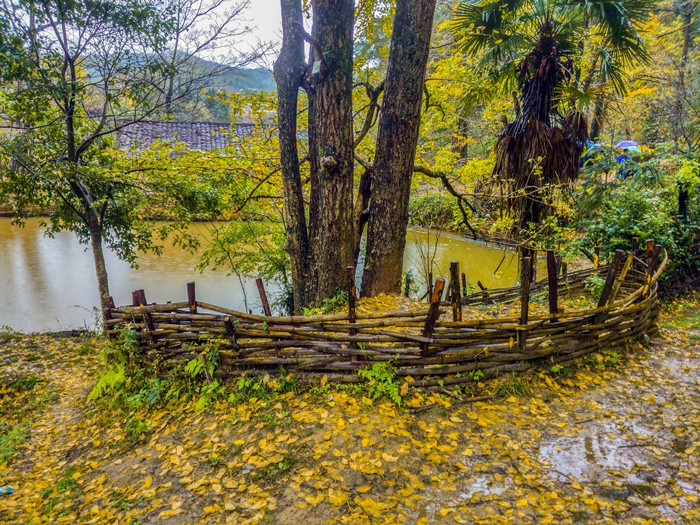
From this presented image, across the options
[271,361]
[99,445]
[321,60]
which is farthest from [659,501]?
[321,60]

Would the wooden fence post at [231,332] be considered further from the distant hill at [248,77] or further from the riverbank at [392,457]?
the distant hill at [248,77]

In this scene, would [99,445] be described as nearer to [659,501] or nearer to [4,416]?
[4,416]

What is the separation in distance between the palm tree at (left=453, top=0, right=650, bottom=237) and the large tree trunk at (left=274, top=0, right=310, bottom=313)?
2.70 meters

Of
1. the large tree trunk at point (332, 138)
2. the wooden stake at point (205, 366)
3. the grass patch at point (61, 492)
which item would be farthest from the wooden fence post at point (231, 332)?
the large tree trunk at point (332, 138)

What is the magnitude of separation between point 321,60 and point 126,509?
3.98 m

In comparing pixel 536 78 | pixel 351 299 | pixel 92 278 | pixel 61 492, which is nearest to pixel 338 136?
pixel 351 299

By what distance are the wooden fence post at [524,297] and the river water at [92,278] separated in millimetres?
3188

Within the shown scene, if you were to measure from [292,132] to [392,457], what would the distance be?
3.47 meters

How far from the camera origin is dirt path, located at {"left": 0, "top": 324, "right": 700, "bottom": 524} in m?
1.93

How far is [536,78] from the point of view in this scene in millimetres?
5457

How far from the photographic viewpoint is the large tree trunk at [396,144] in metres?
3.91

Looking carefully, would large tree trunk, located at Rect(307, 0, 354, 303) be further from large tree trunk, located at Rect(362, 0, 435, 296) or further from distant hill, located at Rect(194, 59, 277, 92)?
distant hill, located at Rect(194, 59, 277, 92)

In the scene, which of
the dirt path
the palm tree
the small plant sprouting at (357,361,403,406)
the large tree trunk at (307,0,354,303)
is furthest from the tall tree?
the palm tree

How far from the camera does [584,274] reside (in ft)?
17.2
